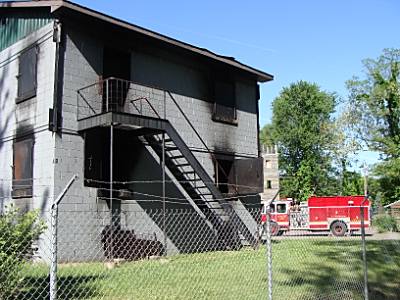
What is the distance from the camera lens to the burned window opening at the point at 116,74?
13242mm

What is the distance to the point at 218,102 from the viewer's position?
1702 centimetres

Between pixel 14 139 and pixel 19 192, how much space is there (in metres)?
1.77

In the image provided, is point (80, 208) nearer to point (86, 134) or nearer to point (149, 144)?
point (86, 134)

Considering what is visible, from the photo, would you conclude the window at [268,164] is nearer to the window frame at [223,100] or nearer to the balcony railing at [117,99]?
the window frame at [223,100]

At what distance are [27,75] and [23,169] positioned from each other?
2.98 meters

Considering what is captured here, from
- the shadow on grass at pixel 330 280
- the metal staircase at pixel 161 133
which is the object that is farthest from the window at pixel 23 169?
the shadow on grass at pixel 330 280

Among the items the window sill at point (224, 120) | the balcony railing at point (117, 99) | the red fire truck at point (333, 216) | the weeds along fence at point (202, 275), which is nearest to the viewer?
the weeds along fence at point (202, 275)

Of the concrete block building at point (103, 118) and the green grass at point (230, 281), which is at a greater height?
the concrete block building at point (103, 118)

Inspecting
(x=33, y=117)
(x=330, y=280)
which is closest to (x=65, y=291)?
(x=330, y=280)

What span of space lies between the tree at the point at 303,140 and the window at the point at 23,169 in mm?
43385

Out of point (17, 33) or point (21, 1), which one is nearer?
point (21, 1)

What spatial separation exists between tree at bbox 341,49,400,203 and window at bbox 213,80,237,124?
61.3ft

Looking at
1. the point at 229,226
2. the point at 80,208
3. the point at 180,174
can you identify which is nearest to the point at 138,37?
the point at 180,174

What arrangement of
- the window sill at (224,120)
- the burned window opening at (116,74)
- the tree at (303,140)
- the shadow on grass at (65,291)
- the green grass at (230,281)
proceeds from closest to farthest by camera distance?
1. the shadow on grass at (65,291)
2. the green grass at (230,281)
3. the burned window opening at (116,74)
4. the window sill at (224,120)
5. the tree at (303,140)
